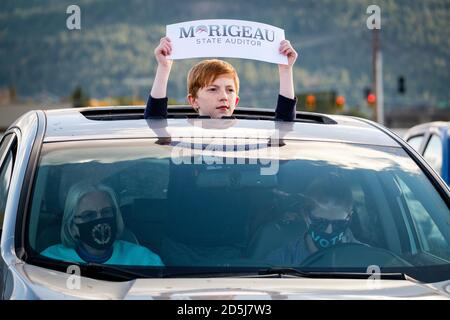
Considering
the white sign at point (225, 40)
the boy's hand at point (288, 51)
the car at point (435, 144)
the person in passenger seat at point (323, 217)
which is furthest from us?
the car at point (435, 144)

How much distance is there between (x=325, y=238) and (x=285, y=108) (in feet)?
4.03

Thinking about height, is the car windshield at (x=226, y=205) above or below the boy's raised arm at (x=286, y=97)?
below

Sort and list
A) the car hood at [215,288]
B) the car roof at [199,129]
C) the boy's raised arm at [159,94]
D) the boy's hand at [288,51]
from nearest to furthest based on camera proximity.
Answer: the car hood at [215,288] < the car roof at [199,129] < the boy's hand at [288,51] < the boy's raised arm at [159,94]

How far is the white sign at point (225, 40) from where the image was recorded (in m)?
4.91

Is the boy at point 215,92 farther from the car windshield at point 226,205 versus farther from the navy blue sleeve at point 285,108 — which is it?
the car windshield at point 226,205

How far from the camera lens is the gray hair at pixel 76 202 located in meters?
4.05

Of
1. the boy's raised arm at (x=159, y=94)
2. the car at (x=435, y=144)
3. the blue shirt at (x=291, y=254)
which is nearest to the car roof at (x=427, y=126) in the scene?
the car at (x=435, y=144)

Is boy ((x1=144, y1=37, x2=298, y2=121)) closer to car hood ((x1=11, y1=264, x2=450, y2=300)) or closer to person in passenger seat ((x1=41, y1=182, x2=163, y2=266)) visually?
person in passenger seat ((x1=41, y1=182, x2=163, y2=266))

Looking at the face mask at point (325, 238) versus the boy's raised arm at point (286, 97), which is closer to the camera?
the face mask at point (325, 238)

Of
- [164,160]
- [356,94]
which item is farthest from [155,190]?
[356,94]

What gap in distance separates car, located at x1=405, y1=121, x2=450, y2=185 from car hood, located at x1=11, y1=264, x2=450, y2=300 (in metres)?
6.36

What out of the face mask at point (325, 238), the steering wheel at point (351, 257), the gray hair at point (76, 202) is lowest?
the steering wheel at point (351, 257)

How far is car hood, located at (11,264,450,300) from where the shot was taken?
332 cm
